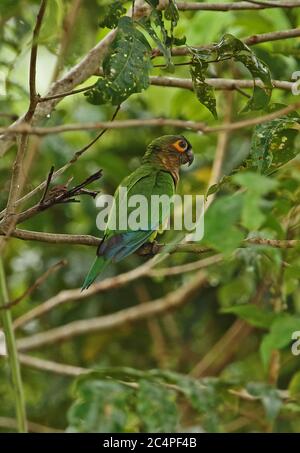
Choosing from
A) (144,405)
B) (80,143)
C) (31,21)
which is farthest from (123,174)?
(144,405)

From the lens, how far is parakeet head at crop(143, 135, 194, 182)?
150 inches

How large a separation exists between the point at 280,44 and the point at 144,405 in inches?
72.6

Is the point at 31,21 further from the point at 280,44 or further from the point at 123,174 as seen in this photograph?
the point at 280,44

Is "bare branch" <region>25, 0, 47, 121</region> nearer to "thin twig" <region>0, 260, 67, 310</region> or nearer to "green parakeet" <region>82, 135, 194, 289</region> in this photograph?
"thin twig" <region>0, 260, 67, 310</region>

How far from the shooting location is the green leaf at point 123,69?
2.47 metres

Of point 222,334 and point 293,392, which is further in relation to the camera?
point 222,334

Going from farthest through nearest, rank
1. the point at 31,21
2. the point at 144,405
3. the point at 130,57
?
the point at 31,21
the point at 144,405
the point at 130,57

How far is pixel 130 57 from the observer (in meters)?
2.51

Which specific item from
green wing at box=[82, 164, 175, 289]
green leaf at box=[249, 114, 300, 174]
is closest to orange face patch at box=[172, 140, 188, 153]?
green wing at box=[82, 164, 175, 289]

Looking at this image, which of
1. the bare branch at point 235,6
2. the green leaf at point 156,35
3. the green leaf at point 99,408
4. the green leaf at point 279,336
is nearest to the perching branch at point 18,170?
the green leaf at point 156,35

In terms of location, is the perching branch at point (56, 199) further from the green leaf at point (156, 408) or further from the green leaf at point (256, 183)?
the green leaf at point (156, 408)

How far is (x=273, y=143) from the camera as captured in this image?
278 centimetres

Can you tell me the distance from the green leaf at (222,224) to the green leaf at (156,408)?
1196mm

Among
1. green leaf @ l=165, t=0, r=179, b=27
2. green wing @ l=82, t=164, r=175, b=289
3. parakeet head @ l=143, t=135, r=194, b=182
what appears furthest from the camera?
parakeet head @ l=143, t=135, r=194, b=182
